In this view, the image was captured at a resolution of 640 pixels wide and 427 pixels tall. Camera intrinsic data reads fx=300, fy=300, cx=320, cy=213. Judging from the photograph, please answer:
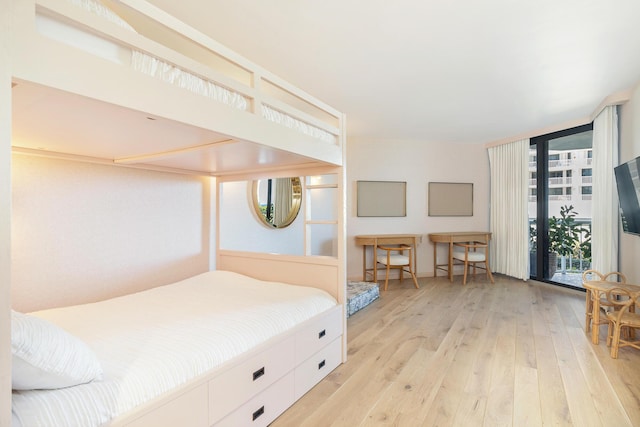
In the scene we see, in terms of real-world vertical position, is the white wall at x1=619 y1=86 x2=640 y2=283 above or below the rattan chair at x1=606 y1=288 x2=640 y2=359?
above

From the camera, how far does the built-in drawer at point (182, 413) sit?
1.01 metres

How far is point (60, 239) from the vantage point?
6.29ft

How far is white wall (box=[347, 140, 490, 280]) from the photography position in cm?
492

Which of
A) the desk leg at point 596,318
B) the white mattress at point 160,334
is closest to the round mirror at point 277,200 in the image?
the white mattress at point 160,334

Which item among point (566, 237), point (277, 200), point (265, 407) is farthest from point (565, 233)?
point (265, 407)

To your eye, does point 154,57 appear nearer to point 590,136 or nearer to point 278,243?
point 278,243

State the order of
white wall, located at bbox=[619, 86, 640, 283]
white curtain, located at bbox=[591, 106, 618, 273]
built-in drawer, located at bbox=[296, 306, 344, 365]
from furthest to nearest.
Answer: white curtain, located at bbox=[591, 106, 618, 273] < white wall, located at bbox=[619, 86, 640, 283] < built-in drawer, located at bbox=[296, 306, 344, 365]

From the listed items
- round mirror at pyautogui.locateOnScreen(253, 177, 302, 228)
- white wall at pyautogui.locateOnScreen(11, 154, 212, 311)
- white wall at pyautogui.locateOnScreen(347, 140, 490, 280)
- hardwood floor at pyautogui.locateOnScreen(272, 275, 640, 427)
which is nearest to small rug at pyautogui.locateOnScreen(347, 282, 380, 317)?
hardwood floor at pyautogui.locateOnScreen(272, 275, 640, 427)

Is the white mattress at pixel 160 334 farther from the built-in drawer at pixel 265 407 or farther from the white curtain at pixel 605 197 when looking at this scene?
the white curtain at pixel 605 197

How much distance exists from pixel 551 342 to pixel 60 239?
A: 381 cm

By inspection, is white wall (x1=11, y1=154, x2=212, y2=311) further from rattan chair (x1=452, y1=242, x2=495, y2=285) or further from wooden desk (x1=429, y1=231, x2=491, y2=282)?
rattan chair (x1=452, y1=242, x2=495, y2=285)

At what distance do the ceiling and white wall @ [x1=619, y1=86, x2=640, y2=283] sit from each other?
0.74 feet

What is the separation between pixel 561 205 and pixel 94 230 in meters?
5.50

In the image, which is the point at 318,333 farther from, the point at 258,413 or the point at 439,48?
the point at 439,48
